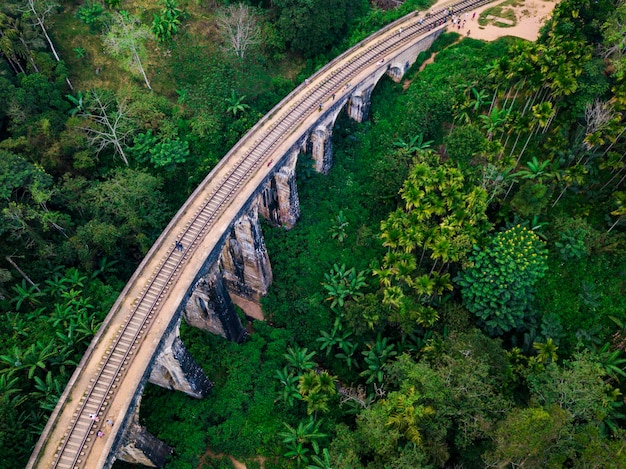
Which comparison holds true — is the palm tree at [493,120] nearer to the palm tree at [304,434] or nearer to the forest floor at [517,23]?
the forest floor at [517,23]

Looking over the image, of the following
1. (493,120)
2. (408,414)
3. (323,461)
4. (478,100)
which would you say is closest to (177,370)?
(323,461)

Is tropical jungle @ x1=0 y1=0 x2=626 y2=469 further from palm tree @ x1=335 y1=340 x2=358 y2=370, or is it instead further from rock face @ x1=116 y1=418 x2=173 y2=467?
rock face @ x1=116 y1=418 x2=173 y2=467

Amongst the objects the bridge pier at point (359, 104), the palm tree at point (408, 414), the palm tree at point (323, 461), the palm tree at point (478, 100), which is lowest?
the palm tree at point (323, 461)

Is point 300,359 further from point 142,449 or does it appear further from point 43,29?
point 43,29

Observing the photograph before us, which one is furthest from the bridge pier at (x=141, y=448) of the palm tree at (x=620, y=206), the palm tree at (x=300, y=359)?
the palm tree at (x=620, y=206)

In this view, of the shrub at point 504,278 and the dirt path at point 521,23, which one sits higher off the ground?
the dirt path at point 521,23

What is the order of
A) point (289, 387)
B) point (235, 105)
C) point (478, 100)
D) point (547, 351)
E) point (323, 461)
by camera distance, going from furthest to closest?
point (235, 105), point (478, 100), point (289, 387), point (547, 351), point (323, 461)

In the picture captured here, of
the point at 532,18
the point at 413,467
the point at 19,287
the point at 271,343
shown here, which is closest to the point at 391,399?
the point at 413,467

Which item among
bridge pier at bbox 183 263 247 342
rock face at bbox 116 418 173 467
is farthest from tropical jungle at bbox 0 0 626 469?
rock face at bbox 116 418 173 467
